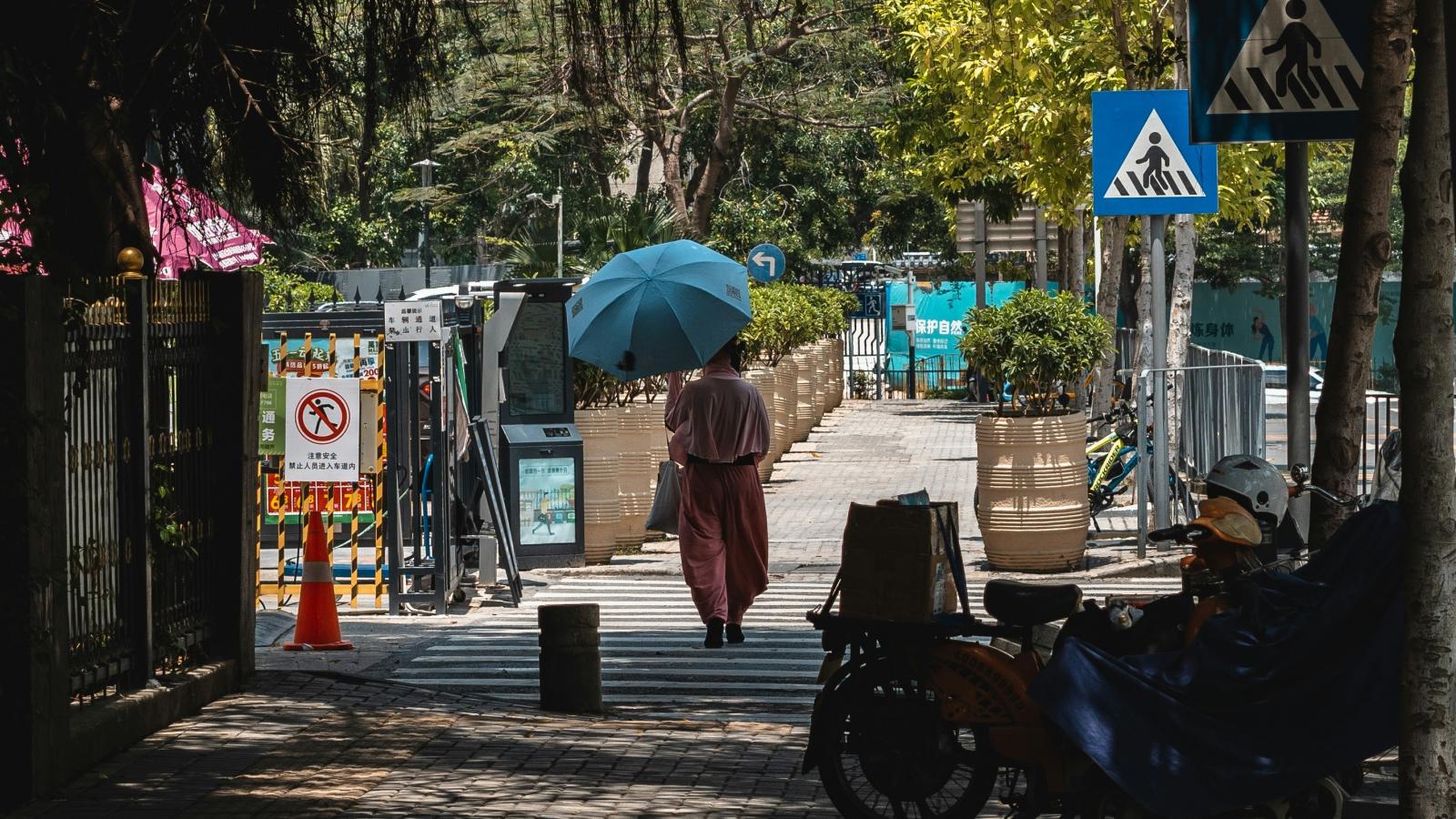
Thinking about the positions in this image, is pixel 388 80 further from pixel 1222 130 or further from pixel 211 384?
pixel 1222 130

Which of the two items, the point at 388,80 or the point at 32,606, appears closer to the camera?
the point at 32,606

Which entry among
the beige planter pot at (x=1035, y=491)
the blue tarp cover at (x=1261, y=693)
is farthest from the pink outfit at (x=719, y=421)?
the blue tarp cover at (x=1261, y=693)

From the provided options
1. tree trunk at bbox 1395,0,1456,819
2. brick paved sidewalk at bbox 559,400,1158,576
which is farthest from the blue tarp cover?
brick paved sidewalk at bbox 559,400,1158,576

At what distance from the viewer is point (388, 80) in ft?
27.9

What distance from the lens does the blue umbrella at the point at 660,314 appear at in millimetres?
13016

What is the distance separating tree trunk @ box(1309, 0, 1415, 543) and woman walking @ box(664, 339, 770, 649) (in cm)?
407

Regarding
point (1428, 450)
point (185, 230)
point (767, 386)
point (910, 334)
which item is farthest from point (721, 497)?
point (910, 334)

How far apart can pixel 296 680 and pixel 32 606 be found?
2.77 m

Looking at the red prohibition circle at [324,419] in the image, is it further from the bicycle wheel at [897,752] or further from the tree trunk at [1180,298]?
the tree trunk at [1180,298]

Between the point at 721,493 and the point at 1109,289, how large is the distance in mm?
14858

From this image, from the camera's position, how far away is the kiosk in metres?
14.7

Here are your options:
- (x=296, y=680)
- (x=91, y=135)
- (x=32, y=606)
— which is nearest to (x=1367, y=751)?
(x=32, y=606)

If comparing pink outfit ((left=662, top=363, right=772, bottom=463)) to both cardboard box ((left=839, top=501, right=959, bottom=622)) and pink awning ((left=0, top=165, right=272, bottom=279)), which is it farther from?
cardboard box ((left=839, top=501, right=959, bottom=622))

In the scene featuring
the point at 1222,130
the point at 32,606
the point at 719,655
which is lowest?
the point at 719,655
